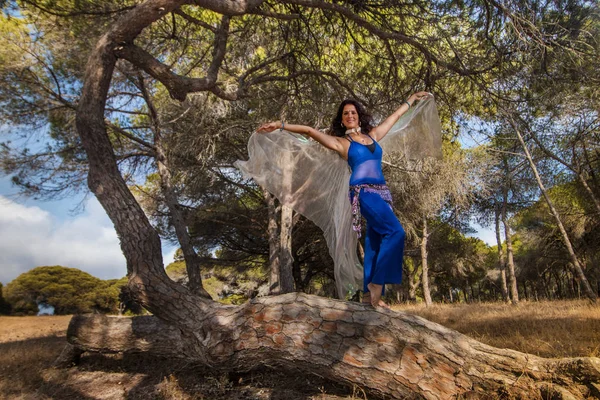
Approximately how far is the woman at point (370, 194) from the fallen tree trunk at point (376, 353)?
367 millimetres

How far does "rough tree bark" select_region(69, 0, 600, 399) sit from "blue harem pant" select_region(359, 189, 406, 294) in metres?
0.34

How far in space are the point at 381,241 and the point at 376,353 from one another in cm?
95

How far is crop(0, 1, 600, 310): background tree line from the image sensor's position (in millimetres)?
5148

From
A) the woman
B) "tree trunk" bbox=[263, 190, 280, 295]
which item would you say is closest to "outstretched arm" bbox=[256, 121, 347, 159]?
the woman

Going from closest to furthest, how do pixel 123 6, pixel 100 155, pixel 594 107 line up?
pixel 100 155 < pixel 123 6 < pixel 594 107

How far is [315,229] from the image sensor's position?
13.9m

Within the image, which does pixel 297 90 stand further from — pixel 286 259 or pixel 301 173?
pixel 286 259

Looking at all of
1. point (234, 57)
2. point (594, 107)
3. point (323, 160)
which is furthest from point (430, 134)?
point (594, 107)

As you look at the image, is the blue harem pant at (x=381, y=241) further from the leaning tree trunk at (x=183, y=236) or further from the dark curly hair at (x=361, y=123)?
the leaning tree trunk at (x=183, y=236)

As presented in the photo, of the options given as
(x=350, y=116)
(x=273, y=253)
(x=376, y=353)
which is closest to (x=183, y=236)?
(x=273, y=253)

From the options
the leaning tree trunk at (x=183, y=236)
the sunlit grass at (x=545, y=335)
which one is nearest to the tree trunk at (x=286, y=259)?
the leaning tree trunk at (x=183, y=236)

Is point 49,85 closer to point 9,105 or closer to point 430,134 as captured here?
point 9,105

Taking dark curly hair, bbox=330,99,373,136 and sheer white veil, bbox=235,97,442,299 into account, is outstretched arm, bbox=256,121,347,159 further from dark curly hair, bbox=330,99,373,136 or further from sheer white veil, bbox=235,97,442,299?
sheer white veil, bbox=235,97,442,299

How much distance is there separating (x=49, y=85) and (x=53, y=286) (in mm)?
10378
